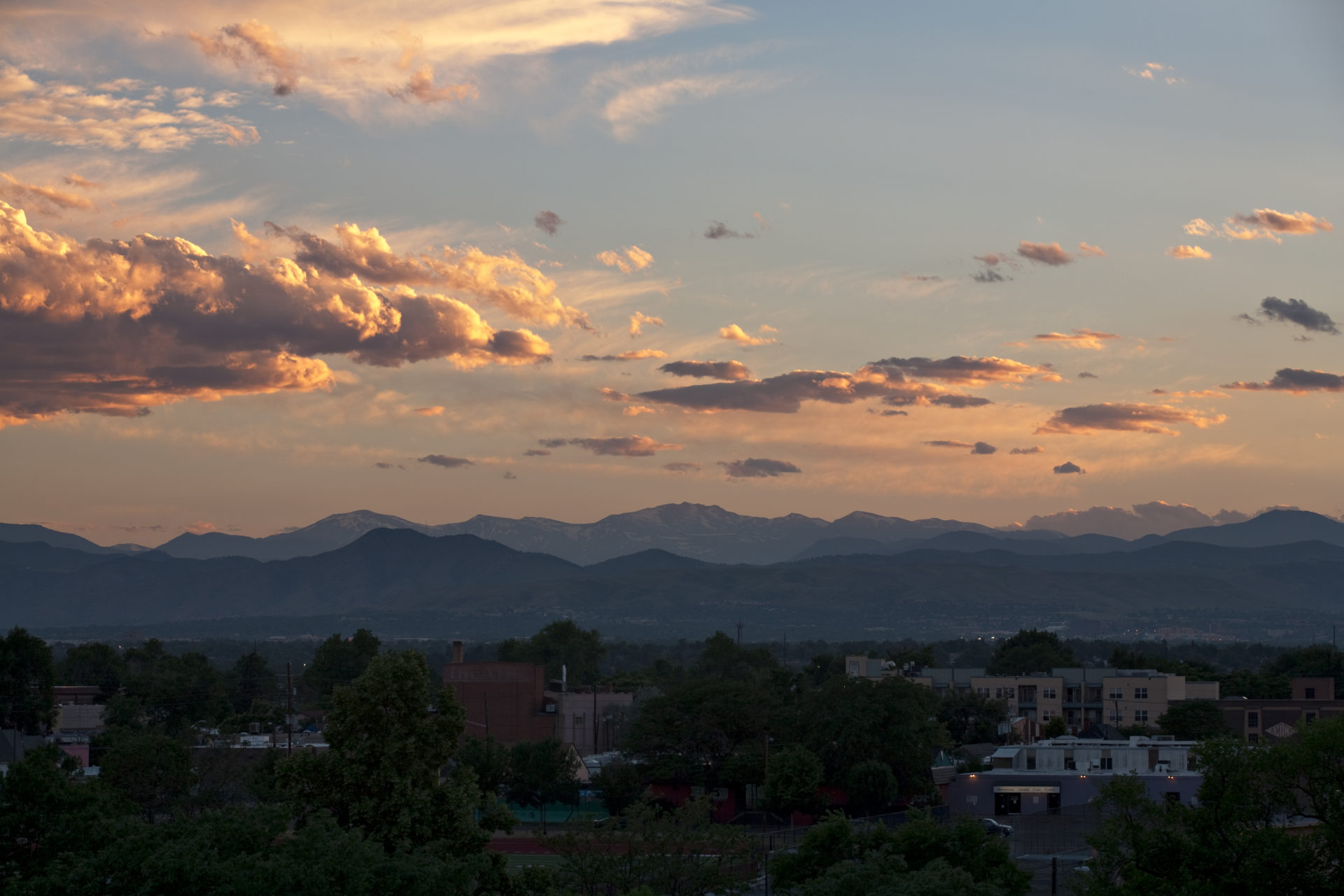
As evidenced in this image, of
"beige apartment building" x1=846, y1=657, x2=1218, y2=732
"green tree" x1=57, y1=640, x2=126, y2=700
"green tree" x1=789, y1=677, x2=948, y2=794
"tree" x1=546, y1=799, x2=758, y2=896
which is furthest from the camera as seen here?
"green tree" x1=57, y1=640, x2=126, y2=700

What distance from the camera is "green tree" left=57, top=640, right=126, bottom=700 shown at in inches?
5689

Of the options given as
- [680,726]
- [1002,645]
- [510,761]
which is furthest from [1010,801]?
[1002,645]

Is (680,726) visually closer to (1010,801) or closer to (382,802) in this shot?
(1010,801)

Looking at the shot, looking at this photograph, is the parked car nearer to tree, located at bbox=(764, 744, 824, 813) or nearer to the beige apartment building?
tree, located at bbox=(764, 744, 824, 813)

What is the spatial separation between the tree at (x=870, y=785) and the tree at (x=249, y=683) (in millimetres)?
82458

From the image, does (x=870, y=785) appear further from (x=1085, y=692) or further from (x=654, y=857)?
(x=1085, y=692)

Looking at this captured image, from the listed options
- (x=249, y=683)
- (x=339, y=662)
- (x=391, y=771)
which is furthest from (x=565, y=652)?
(x=391, y=771)

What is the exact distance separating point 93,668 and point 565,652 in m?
60.1

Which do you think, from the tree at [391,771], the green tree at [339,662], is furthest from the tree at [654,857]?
the green tree at [339,662]

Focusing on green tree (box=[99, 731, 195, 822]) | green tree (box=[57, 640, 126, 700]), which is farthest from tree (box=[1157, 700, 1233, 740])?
green tree (box=[57, 640, 126, 700])

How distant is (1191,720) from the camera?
347 feet

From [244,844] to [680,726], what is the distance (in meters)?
54.2

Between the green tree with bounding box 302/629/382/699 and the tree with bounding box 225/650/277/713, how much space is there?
597 centimetres

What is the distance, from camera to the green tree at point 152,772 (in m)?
73.5
